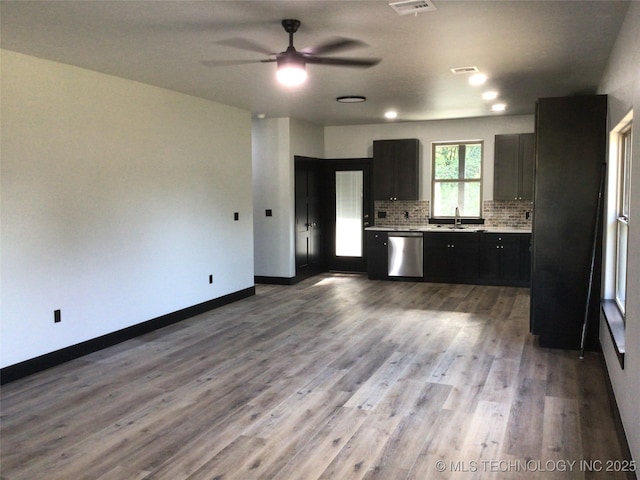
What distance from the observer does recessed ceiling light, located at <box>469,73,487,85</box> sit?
5.27 m

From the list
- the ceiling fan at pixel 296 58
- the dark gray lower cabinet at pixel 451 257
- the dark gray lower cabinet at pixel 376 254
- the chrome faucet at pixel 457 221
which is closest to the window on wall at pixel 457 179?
the chrome faucet at pixel 457 221

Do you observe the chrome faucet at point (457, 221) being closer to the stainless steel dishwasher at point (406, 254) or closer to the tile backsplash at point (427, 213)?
the tile backsplash at point (427, 213)

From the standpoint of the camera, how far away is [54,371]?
451 cm

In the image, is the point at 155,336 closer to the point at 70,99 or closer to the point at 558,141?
the point at 70,99

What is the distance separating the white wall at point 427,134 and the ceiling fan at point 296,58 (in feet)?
14.5

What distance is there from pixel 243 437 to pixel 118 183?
3.06m

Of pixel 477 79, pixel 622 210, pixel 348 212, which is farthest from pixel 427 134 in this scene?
pixel 622 210

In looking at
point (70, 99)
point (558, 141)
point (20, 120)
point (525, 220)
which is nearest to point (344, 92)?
point (558, 141)

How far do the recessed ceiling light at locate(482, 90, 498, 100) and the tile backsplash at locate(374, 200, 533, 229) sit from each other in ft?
7.79

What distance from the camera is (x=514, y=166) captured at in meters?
8.34

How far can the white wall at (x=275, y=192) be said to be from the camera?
832 centimetres

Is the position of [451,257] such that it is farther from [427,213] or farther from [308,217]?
[308,217]

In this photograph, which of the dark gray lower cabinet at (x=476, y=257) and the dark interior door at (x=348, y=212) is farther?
the dark interior door at (x=348, y=212)

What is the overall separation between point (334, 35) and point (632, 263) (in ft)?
8.02
